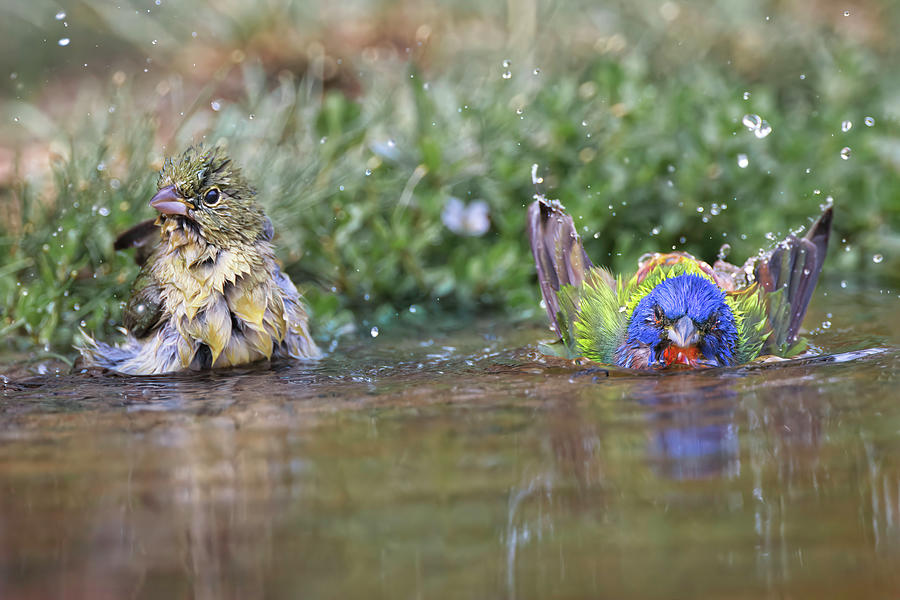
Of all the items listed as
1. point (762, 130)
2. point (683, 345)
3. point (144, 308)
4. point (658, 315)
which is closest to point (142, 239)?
point (144, 308)

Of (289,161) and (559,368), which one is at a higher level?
(289,161)

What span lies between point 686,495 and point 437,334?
2.42m

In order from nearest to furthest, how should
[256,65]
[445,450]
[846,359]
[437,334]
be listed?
[445,450] < [846,359] < [437,334] < [256,65]

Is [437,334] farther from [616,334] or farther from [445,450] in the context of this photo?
[445,450]

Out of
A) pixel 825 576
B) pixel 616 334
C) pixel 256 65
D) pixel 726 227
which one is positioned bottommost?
pixel 825 576

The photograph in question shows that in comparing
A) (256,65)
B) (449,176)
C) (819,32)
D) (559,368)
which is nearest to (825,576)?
(559,368)

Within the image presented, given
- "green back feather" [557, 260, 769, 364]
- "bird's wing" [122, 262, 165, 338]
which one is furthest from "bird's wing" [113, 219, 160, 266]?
"green back feather" [557, 260, 769, 364]

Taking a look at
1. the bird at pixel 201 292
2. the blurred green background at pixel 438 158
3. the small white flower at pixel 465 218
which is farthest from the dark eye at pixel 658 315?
the small white flower at pixel 465 218

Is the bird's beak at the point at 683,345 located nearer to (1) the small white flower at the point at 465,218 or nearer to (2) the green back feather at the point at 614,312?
(2) the green back feather at the point at 614,312

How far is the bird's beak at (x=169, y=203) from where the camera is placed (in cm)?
358

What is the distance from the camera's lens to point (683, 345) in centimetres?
336

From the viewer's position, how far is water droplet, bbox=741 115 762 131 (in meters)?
5.64

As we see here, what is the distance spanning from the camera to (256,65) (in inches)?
287

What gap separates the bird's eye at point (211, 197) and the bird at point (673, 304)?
1216mm
